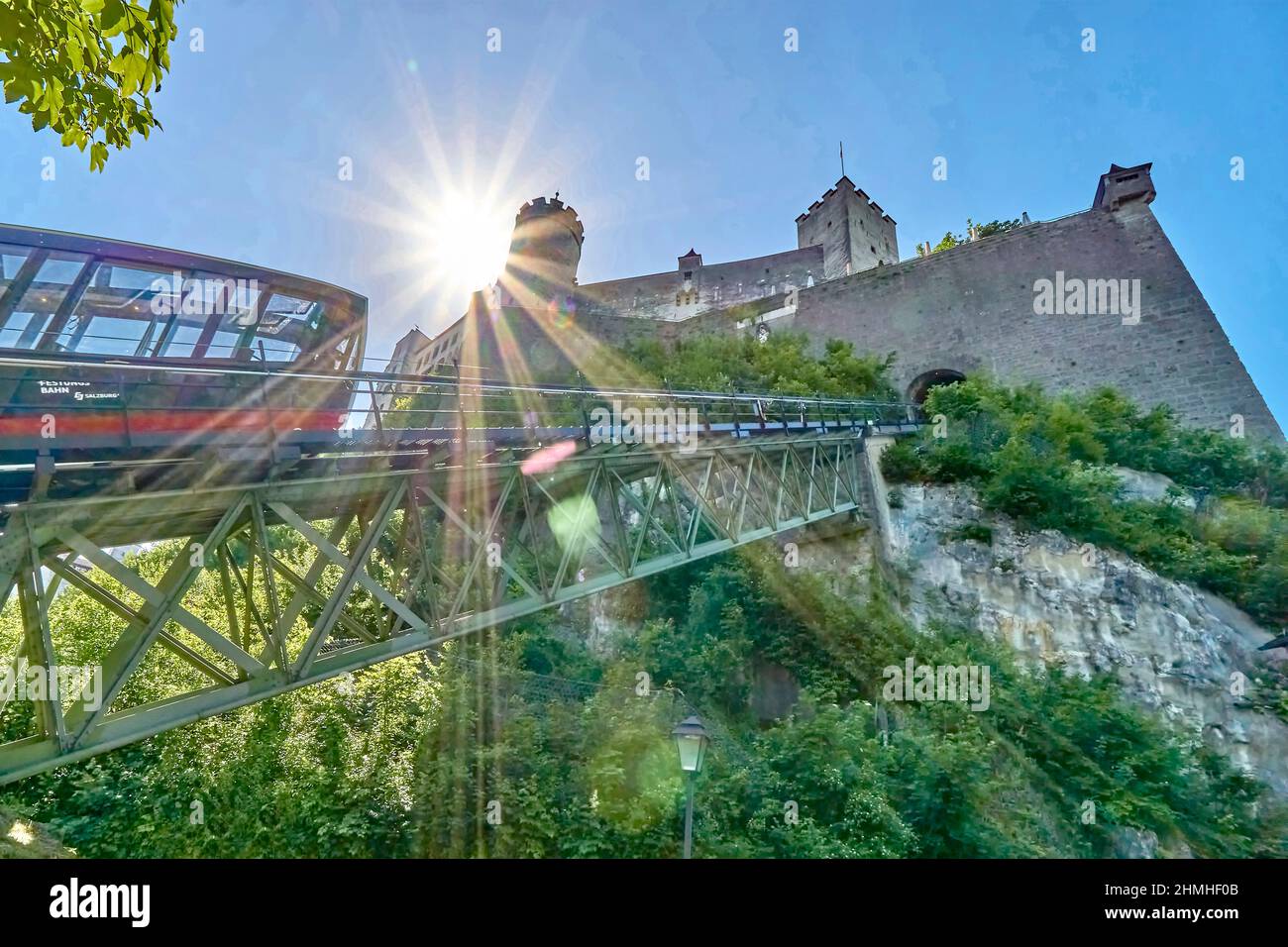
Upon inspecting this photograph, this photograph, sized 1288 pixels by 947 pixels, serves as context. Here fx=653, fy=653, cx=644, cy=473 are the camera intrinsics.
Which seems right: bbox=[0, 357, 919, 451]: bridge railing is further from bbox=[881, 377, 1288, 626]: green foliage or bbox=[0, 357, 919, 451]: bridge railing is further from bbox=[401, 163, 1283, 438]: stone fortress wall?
bbox=[401, 163, 1283, 438]: stone fortress wall

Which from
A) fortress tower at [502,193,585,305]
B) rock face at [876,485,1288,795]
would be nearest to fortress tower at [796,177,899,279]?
fortress tower at [502,193,585,305]

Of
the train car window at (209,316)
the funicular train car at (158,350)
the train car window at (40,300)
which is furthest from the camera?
the train car window at (209,316)

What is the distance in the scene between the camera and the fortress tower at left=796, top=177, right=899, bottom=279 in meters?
41.6

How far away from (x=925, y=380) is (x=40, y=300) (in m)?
28.8

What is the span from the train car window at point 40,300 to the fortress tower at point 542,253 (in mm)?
35204

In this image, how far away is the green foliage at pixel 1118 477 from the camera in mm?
13984

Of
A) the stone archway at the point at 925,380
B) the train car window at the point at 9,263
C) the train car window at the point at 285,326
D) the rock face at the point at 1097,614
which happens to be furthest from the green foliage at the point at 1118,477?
the train car window at the point at 9,263

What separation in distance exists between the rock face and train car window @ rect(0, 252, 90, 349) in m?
15.4

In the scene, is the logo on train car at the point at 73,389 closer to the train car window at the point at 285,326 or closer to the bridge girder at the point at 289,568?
the bridge girder at the point at 289,568

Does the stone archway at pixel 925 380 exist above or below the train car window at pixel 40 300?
above

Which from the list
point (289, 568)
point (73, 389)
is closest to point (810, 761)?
point (289, 568)

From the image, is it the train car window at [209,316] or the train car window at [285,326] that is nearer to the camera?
the train car window at [209,316]

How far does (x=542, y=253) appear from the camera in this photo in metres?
44.0
